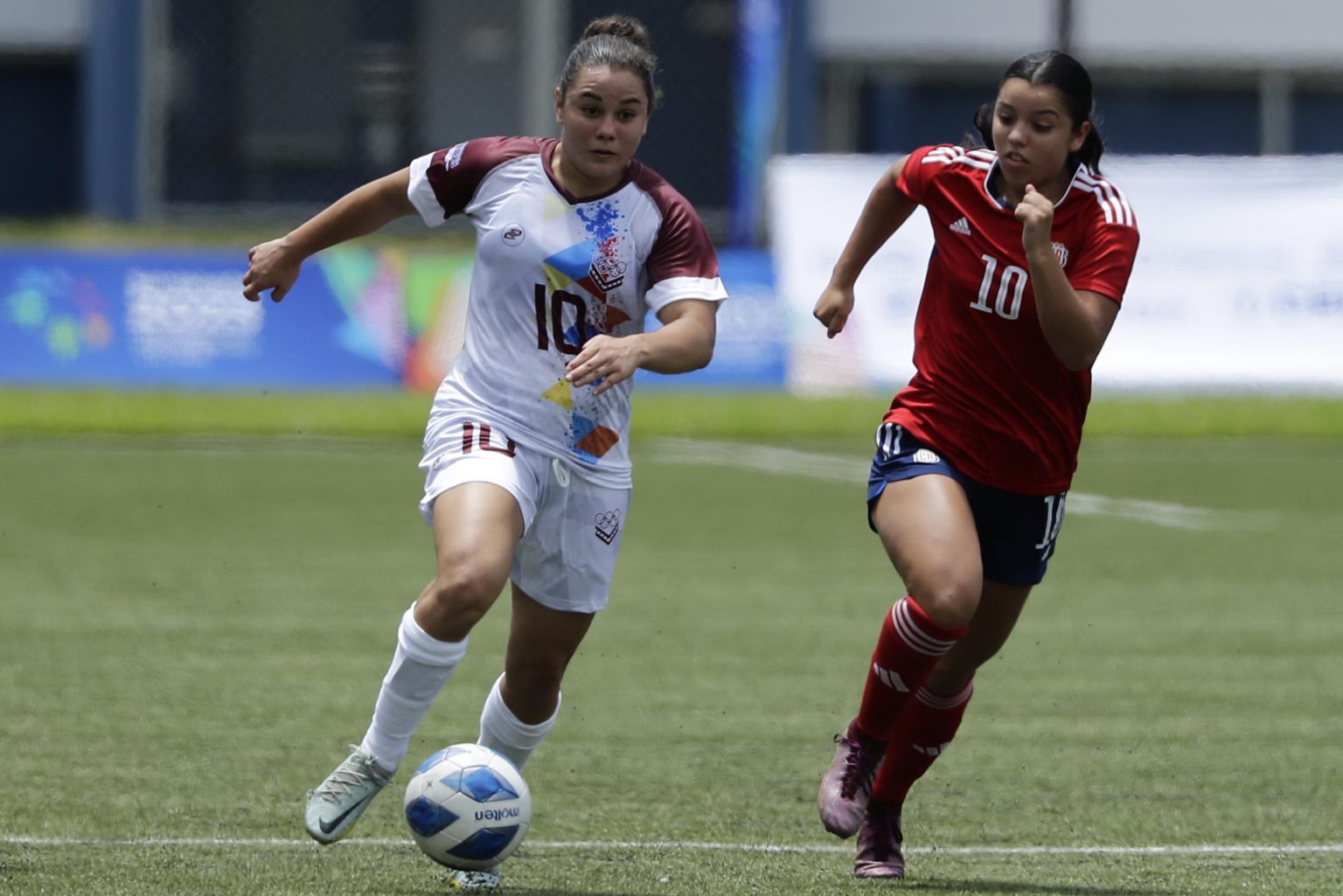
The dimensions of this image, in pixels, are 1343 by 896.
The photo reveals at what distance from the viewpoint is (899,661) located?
19.5 feet

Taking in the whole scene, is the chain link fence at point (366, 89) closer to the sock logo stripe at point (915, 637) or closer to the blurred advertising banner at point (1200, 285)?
the blurred advertising banner at point (1200, 285)

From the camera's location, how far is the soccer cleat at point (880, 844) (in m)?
5.92

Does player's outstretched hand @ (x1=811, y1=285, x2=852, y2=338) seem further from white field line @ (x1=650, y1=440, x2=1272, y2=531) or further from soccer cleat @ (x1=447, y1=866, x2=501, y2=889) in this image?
white field line @ (x1=650, y1=440, x2=1272, y2=531)

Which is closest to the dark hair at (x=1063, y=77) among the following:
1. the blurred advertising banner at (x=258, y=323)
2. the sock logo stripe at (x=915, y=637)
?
the sock logo stripe at (x=915, y=637)

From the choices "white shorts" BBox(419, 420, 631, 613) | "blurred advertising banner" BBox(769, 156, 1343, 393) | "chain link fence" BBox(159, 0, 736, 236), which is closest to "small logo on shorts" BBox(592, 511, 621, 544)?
"white shorts" BBox(419, 420, 631, 613)

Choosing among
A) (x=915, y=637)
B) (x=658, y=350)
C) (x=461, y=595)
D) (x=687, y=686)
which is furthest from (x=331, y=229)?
(x=687, y=686)

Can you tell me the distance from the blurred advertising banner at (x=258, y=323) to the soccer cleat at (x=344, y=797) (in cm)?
1333

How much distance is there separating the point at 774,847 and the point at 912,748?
0.46m

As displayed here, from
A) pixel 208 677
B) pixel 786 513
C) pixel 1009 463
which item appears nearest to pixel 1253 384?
pixel 786 513

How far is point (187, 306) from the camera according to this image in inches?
750

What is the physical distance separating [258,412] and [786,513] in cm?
631

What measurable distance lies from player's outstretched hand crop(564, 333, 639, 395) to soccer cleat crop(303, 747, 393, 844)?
1045 millimetres

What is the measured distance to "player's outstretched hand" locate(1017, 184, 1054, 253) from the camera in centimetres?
549

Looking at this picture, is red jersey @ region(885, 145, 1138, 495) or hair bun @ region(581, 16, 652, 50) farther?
hair bun @ region(581, 16, 652, 50)
